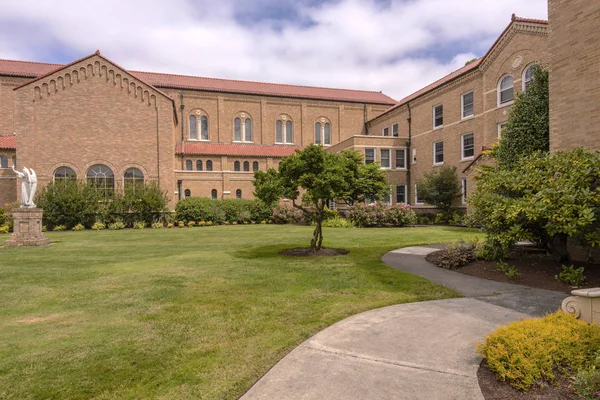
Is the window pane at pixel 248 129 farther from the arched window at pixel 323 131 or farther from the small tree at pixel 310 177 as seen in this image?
the small tree at pixel 310 177

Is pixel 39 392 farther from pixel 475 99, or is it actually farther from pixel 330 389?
pixel 475 99

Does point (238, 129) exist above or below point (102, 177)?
above

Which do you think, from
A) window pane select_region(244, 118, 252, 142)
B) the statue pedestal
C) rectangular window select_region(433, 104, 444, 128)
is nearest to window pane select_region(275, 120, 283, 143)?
window pane select_region(244, 118, 252, 142)

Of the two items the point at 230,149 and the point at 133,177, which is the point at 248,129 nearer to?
the point at 230,149

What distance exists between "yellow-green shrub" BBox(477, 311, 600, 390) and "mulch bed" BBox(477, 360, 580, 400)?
0.06 metres

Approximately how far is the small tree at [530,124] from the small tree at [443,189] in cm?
1144

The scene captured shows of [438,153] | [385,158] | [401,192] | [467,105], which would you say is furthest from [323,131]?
[467,105]

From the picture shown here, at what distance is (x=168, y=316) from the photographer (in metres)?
5.74

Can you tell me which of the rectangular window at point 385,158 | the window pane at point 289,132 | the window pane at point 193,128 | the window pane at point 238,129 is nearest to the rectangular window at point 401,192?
the rectangular window at point 385,158

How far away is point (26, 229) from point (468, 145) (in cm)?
2987

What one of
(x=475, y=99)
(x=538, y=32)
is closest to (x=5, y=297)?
(x=538, y=32)

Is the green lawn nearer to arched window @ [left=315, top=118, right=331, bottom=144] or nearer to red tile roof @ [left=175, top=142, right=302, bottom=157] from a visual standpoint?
red tile roof @ [left=175, top=142, right=302, bottom=157]

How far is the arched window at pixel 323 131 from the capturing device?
4694 cm

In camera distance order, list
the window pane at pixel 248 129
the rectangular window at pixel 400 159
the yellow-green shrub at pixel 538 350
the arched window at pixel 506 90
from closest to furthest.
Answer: the yellow-green shrub at pixel 538 350, the arched window at pixel 506 90, the rectangular window at pixel 400 159, the window pane at pixel 248 129
